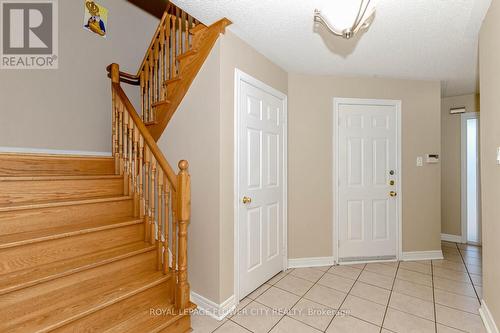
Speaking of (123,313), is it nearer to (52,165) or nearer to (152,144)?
(152,144)

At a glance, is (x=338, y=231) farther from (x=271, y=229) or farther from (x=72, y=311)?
(x=72, y=311)

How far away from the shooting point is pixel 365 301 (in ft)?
7.25

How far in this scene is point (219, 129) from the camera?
199 cm

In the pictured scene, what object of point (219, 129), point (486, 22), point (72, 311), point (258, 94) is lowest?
point (72, 311)

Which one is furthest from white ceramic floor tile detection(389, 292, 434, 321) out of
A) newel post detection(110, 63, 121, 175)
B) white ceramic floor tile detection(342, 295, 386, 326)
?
newel post detection(110, 63, 121, 175)

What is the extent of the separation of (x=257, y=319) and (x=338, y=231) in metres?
1.58

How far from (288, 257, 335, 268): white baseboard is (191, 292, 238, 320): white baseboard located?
103 centimetres

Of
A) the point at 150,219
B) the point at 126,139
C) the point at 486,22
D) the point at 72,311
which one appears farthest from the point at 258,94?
the point at 72,311

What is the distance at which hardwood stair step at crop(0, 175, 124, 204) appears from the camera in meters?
1.77

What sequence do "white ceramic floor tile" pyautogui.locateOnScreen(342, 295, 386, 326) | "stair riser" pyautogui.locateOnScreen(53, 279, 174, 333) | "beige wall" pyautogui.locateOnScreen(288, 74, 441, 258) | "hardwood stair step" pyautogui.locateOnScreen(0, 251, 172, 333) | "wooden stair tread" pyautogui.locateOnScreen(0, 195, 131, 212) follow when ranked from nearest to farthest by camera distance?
"hardwood stair step" pyautogui.locateOnScreen(0, 251, 172, 333) < "stair riser" pyautogui.locateOnScreen(53, 279, 174, 333) < "wooden stair tread" pyautogui.locateOnScreen(0, 195, 131, 212) < "white ceramic floor tile" pyautogui.locateOnScreen(342, 295, 386, 326) < "beige wall" pyautogui.locateOnScreen(288, 74, 441, 258)

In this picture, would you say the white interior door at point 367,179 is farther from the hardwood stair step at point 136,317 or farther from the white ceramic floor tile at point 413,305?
the hardwood stair step at point 136,317

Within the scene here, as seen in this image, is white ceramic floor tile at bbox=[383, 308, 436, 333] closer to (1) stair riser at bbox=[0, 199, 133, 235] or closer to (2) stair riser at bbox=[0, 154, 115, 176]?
(1) stair riser at bbox=[0, 199, 133, 235]

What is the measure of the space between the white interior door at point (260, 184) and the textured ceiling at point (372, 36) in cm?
45

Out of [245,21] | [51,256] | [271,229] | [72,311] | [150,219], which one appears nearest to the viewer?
[72,311]
